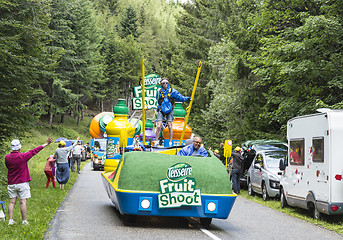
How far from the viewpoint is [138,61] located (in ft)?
320

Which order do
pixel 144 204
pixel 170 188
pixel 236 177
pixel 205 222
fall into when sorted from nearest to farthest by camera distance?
pixel 144 204 → pixel 170 188 → pixel 205 222 → pixel 236 177

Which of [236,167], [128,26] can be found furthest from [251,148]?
[128,26]

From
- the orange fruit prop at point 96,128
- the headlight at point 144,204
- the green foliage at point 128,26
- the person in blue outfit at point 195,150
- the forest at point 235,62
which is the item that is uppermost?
the green foliage at point 128,26

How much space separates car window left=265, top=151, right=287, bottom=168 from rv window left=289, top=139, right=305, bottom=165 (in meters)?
3.64

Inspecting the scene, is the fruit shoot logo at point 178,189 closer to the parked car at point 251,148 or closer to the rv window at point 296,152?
the rv window at point 296,152

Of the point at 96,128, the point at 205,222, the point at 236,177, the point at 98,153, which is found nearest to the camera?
the point at 205,222

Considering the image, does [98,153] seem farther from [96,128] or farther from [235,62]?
[235,62]

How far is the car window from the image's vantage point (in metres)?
19.0

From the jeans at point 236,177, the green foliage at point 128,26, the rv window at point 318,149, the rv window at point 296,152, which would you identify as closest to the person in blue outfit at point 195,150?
the rv window at point 318,149

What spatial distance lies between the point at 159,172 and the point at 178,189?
1.66 ft

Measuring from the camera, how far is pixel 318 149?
42.6 feet

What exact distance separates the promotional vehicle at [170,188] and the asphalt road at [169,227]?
419mm

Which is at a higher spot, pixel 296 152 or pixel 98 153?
pixel 296 152

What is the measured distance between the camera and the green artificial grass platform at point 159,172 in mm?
9859
